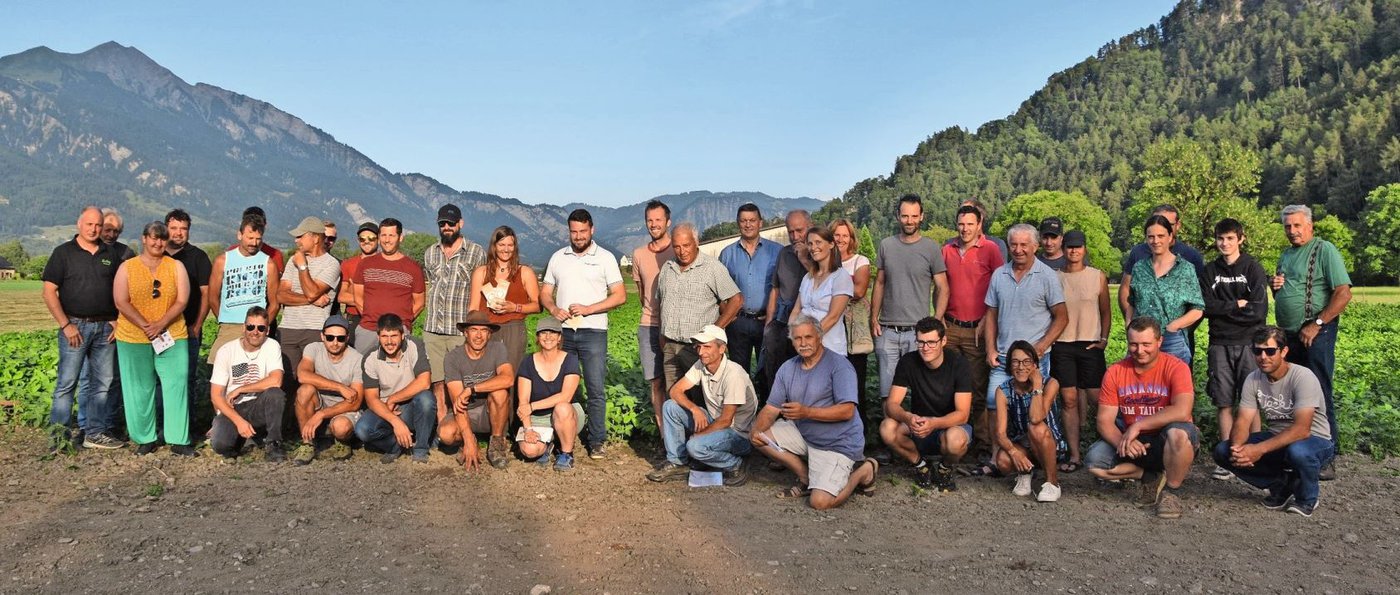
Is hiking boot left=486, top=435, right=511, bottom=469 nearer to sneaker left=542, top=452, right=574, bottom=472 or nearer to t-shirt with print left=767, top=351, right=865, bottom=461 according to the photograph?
sneaker left=542, top=452, right=574, bottom=472

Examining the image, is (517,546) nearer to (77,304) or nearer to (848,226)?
(848,226)

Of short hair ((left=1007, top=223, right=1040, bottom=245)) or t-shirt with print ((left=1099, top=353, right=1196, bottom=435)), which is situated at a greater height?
short hair ((left=1007, top=223, right=1040, bottom=245))

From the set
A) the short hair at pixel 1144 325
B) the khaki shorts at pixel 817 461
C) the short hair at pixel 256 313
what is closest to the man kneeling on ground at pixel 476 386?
the short hair at pixel 256 313

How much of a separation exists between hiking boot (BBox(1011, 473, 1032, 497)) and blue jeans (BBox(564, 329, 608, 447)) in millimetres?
3488

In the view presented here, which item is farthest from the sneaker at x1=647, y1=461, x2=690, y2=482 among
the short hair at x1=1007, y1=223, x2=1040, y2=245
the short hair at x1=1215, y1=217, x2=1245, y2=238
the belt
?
the short hair at x1=1215, y1=217, x2=1245, y2=238

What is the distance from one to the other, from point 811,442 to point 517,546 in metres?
2.32

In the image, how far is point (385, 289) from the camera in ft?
24.7

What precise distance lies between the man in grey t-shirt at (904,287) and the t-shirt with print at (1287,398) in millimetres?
2312

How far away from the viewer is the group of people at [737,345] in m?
6.14

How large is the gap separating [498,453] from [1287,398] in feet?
19.5

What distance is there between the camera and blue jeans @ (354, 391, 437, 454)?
22.9 feet

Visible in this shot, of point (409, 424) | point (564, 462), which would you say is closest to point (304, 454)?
point (409, 424)

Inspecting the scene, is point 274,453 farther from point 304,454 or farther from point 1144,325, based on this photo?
point 1144,325

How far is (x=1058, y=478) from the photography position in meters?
6.47
